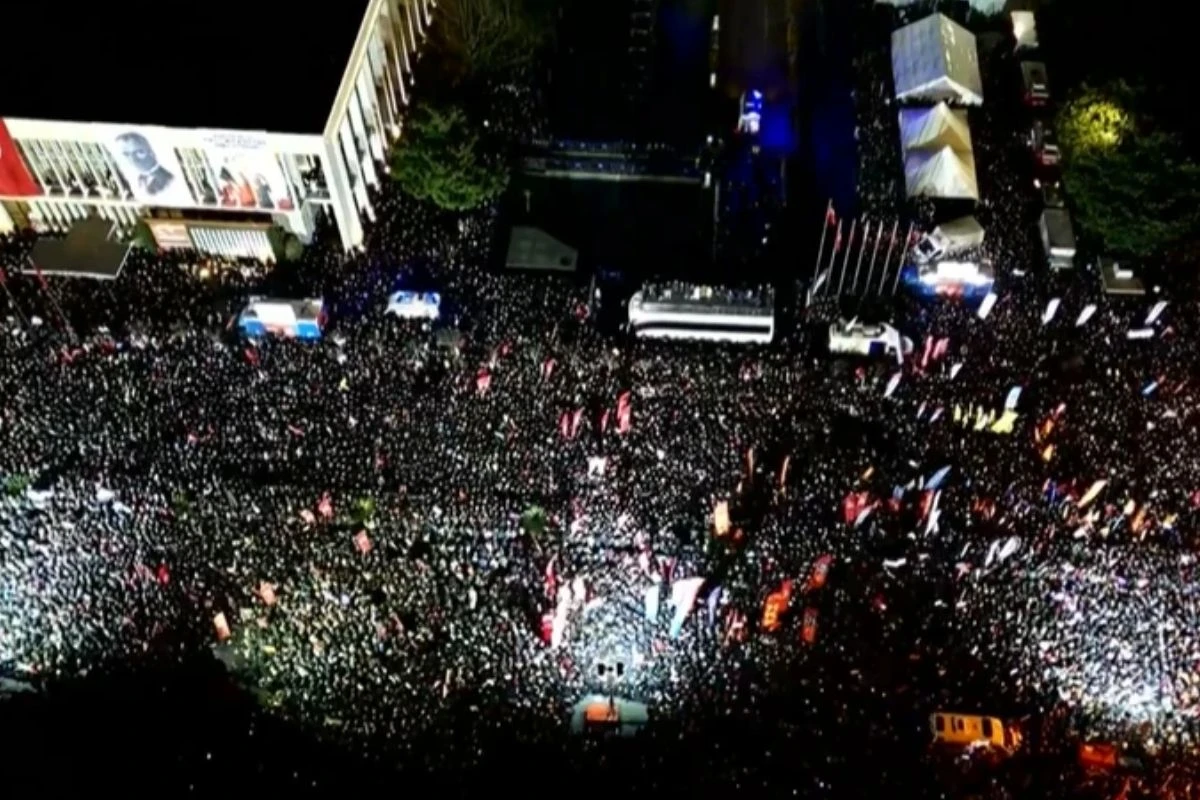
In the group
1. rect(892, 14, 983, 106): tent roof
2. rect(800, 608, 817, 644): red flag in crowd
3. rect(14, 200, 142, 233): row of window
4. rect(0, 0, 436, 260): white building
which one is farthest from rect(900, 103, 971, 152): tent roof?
rect(14, 200, 142, 233): row of window

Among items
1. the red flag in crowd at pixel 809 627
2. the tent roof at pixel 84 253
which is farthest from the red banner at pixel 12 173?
the red flag in crowd at pixel 809 627

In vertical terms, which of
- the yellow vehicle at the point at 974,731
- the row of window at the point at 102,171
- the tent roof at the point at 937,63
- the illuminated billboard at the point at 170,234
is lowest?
the yellow vehicle at the point at 974,731

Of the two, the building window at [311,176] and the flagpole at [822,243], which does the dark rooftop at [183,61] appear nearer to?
the building window at [311,176]

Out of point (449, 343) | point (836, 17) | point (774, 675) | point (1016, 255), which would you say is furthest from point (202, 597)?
point (836, 17)

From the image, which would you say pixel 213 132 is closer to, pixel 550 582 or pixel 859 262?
pixel 550 582

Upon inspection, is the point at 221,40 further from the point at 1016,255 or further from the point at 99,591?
the point at 1016,255

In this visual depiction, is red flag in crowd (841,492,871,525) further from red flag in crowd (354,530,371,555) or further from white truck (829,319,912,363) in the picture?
red flag in crowd (354,530,371,555)
